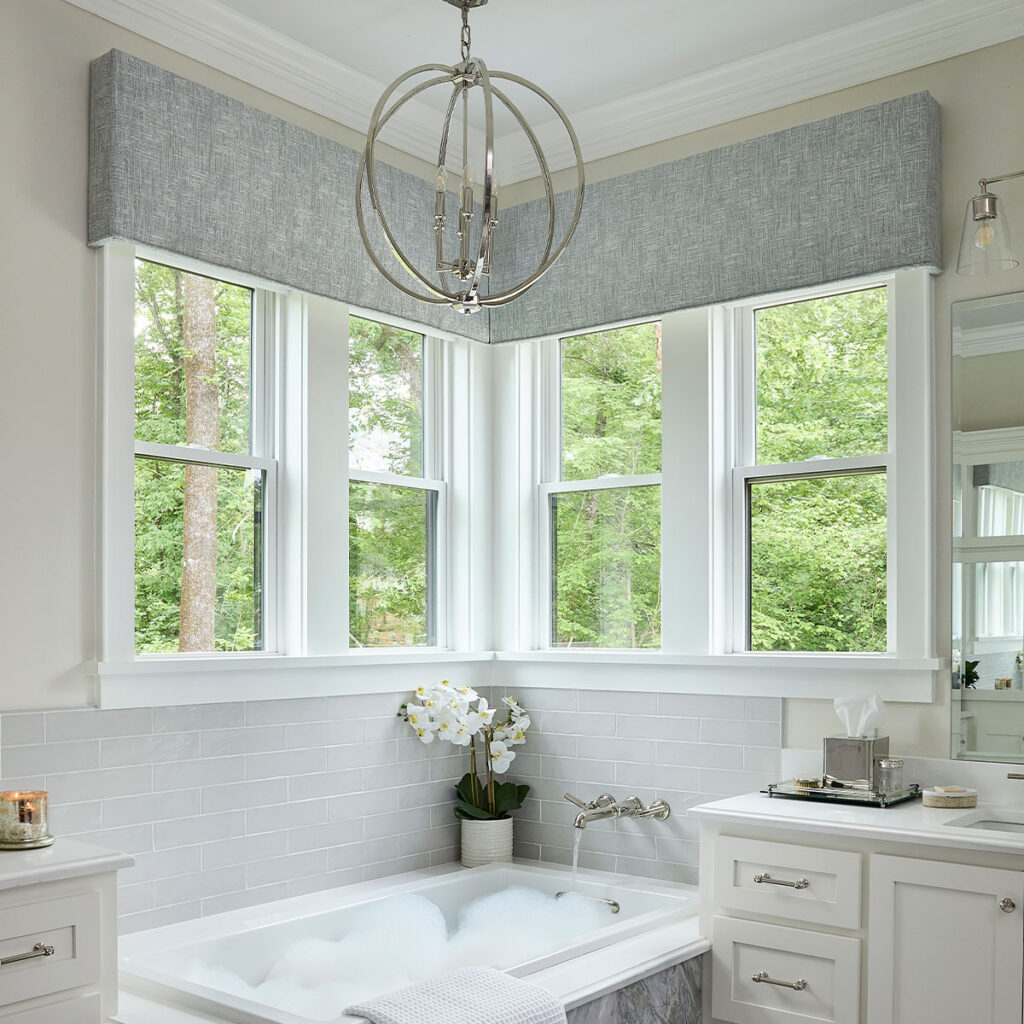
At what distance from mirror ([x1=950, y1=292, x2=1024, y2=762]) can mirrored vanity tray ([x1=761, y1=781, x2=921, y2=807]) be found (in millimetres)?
190

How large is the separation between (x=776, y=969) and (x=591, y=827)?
41.3 inches

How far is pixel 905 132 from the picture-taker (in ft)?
10.1

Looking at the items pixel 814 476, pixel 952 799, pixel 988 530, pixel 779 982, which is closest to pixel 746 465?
pixel 814 476

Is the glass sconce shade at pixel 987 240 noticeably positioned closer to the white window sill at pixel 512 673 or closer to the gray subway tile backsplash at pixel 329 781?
the white window sill at pixel 512 673

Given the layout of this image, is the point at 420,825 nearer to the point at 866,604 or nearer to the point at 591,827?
the point at 591,827

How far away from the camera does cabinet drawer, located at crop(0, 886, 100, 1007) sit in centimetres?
213

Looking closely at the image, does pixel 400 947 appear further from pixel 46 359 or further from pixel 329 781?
pixel 46 359

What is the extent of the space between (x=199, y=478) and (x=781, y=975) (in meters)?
2.06

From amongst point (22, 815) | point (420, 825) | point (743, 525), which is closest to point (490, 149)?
point (22, 815)

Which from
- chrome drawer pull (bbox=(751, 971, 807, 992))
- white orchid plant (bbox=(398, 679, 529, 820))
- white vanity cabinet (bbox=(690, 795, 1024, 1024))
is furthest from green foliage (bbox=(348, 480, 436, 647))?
chrome drawer pull (bbox=(751, 971, 807, 992))

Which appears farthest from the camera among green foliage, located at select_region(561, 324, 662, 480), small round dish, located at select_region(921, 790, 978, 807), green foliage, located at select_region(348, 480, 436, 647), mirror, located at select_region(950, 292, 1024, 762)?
green foliage, located at select_region(561, 324, 662, 480)

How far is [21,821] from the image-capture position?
2.33m

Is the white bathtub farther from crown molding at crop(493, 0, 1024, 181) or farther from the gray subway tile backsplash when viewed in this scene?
crown molding at crop(493, 0, 1024, 181)

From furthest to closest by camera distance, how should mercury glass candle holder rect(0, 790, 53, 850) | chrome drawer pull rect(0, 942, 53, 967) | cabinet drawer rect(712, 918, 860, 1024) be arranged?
cabinet drawer rect(712, 918, 860, 1024) → mercury glass candle holder rect(0, 790, 53, 850) → chrome drawer pull rect(0, 942, 53, 967)
